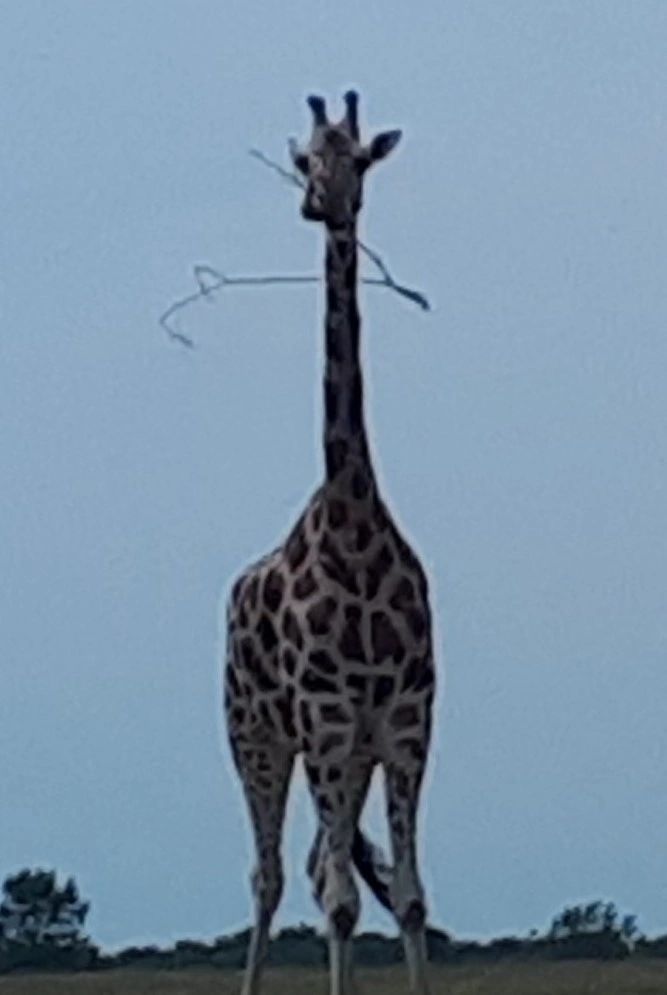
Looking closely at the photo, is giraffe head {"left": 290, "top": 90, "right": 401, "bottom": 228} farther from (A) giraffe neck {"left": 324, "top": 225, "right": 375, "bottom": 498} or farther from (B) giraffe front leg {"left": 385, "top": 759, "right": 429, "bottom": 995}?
(B) giraffe front leg {"left": 385, "top": 759, "right": 429, "bottom": 995}

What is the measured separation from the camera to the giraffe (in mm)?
12969

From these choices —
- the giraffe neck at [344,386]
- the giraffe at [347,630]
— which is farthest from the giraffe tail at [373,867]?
the giraffe neck at [344,386]

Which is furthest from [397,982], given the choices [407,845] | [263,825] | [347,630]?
[347,630]

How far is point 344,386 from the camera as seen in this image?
43.6 feet

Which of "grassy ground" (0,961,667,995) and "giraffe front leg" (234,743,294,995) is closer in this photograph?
"giraffe front leg" (234,743,294,995)

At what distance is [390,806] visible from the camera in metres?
13.1

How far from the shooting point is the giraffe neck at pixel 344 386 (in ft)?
43.2

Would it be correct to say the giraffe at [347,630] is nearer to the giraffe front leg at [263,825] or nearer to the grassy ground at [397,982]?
the giraffe front leg at [263,825]

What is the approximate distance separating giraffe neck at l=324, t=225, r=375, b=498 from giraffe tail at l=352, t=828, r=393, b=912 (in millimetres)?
1259

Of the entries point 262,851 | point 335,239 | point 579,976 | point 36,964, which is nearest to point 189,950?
point 36,964

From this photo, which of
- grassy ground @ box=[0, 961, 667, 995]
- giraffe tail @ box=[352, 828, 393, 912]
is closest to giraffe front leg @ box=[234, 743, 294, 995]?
giraffe tail @ box=[352, 828, 393, 912]

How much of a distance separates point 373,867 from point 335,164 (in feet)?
8.09

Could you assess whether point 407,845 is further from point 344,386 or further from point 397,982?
point 397,982

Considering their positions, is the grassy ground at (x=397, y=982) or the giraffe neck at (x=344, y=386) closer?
the giraffe neck at (x=344, y=386)
